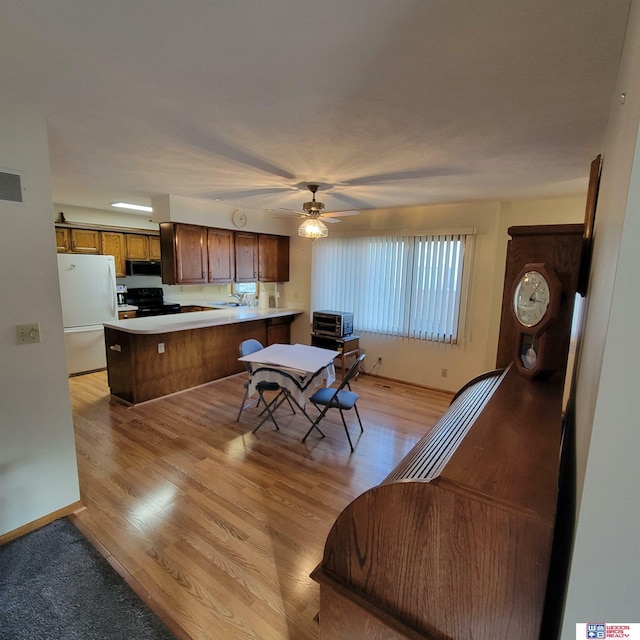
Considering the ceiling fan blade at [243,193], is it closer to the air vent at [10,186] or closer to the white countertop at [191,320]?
the white countertop at [191,320]

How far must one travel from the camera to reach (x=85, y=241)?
5363 millimetres

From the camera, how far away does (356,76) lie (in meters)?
1.44

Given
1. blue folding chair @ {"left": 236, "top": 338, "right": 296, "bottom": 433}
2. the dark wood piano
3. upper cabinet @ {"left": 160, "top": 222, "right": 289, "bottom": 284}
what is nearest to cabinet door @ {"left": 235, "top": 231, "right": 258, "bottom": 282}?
upper cabinet @ {"left": 160, "top": 222, "right": 289, "bottom": 284}

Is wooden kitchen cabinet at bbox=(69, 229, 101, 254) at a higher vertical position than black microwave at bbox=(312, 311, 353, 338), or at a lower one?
higher

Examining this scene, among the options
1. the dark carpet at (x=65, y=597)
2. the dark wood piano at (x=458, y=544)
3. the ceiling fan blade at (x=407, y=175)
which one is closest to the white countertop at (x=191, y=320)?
the dark carpet at (x=65, y=597)

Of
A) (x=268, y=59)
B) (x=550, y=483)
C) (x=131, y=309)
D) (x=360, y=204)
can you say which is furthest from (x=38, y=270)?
(x=131, y=309)

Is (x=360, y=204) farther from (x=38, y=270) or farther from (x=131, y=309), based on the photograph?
(x=131, y=309)

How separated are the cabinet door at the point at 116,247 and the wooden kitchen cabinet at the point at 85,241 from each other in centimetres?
9

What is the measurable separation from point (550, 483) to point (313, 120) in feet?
6.38

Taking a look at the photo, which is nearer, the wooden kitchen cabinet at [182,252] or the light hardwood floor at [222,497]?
the light hardwood floor at [222,497]

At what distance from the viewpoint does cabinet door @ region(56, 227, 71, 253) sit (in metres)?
5.05

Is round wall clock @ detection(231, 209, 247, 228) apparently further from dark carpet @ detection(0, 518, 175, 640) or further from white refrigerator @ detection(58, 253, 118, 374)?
dark carpet @ detection(0, 518, 175, 640)

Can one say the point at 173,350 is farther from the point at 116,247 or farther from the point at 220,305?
the point at 116,247

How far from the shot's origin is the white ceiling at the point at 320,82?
1.10 meters
